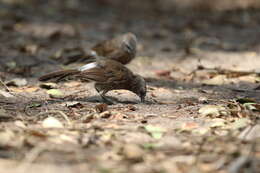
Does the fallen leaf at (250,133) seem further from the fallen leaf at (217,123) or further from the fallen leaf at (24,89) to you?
the fallen leaf at (24,89)

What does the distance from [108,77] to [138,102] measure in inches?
20.2

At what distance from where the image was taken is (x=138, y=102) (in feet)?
18.9

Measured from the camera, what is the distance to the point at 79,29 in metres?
11.0

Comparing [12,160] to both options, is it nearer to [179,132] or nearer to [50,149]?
[50,149]

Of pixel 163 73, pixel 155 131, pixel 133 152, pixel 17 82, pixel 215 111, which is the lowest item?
pixel 133 152

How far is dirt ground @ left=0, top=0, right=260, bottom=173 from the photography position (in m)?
3.32

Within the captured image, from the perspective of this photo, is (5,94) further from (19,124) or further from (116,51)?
(116,51)

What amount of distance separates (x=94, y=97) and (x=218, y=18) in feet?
27.6

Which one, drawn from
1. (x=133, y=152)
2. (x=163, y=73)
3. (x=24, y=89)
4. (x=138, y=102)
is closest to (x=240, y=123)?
(x=133, y=152)

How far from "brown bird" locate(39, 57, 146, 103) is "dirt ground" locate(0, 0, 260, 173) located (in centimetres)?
17

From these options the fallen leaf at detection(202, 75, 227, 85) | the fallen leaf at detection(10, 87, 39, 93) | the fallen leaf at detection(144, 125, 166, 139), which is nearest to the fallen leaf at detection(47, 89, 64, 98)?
the fallen leaf at detection(10, 87, 39, 93)

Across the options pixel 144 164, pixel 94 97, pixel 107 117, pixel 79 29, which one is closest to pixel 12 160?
pixel 144 164

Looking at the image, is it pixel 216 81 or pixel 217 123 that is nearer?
pixel 217 123

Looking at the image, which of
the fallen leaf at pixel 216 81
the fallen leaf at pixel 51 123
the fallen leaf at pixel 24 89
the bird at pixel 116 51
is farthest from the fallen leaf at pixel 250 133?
the bird at pixel 116 51
